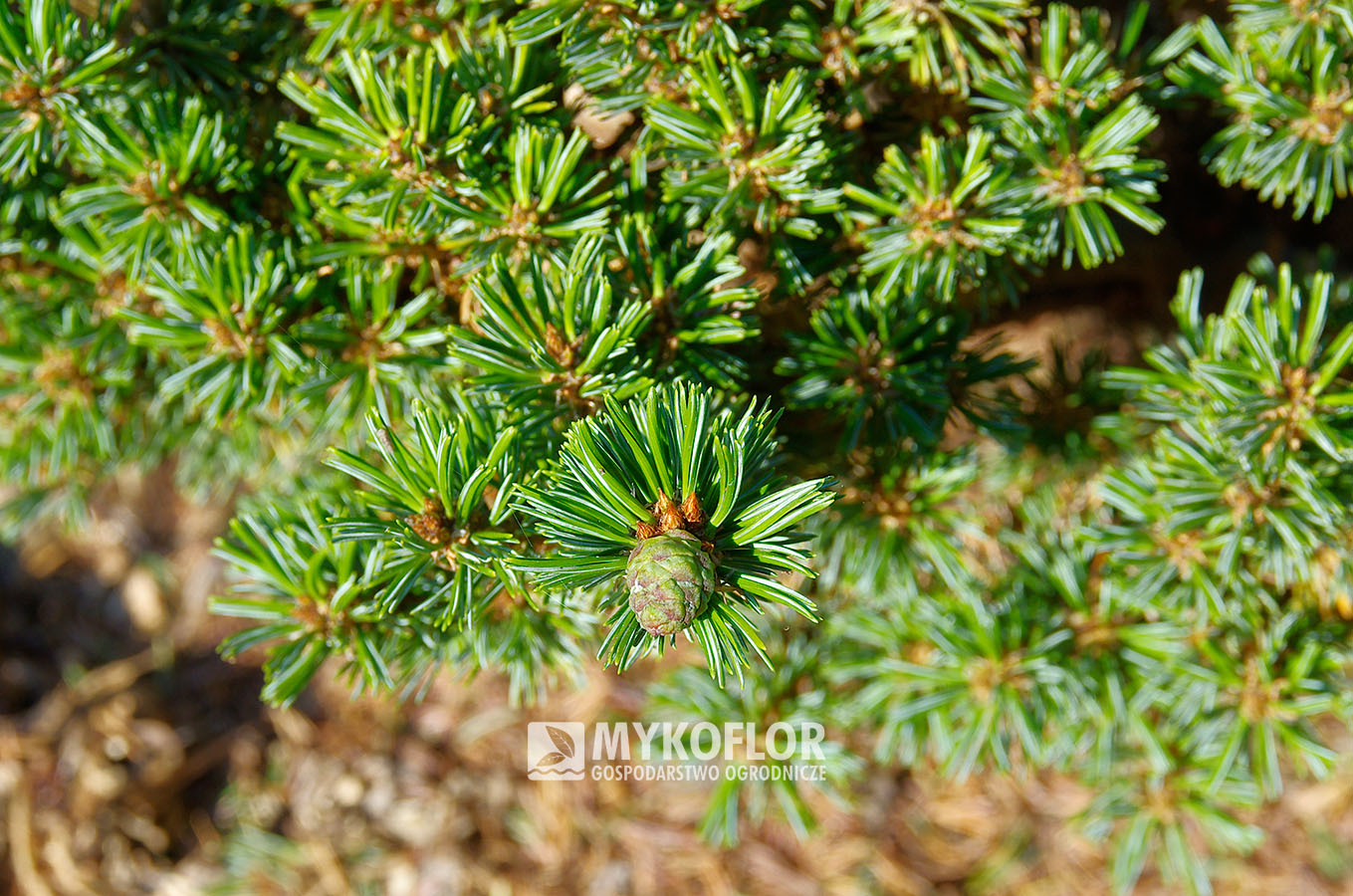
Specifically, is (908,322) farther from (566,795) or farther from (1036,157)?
(566,795)

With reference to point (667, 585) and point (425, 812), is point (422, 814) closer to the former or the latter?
point (425, 812)

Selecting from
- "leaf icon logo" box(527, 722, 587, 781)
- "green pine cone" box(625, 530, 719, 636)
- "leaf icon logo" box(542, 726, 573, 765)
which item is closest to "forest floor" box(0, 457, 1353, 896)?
"leaf icon logo" box(527, 722, 587, 781)

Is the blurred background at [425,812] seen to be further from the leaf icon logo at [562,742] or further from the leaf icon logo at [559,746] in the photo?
the leaf icon logo at [562,742]

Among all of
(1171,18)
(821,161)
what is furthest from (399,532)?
(1171,18)

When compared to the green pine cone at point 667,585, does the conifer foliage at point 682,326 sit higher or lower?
higher

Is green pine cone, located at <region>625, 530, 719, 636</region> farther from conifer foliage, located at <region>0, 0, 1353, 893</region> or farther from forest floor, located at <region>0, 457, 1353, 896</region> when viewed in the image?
forest floor, located at <region>0, 457, 1353, 896</region>

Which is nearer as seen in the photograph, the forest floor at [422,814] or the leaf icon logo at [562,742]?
the leaf icon logo at [562,742]

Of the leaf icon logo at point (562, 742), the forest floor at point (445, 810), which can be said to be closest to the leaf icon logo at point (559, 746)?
the leaf icon logo at point (562, 742)
